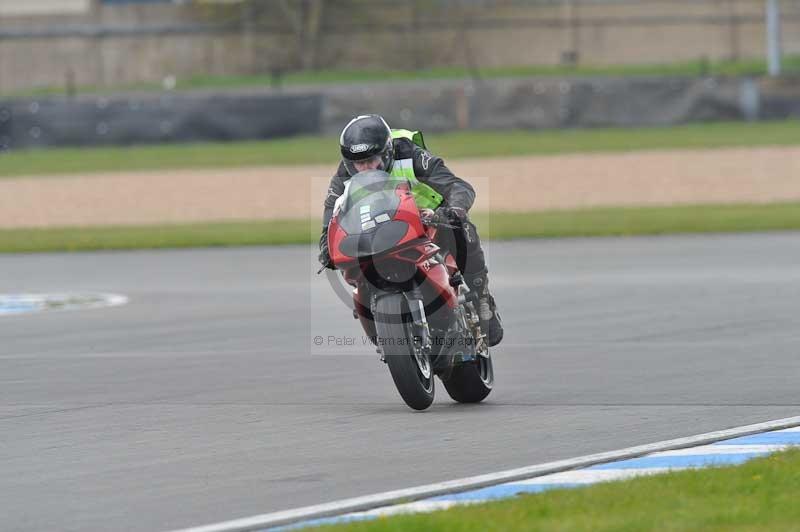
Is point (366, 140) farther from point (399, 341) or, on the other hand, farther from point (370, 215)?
point (399, 341)

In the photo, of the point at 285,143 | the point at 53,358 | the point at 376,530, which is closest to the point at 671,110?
the point at 285,143

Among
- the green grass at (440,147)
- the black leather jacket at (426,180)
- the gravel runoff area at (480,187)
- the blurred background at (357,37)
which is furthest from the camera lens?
the blurred background at (357,37)

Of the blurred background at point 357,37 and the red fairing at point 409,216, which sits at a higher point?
the red fairing at point 409,216

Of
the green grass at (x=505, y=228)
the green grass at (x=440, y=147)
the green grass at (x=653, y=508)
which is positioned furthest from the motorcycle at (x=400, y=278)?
the green grass at (x=440, y=147)

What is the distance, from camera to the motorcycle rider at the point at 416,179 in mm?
8953

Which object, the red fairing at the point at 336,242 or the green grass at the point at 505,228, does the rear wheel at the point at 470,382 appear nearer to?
the red fairing at the point at 336,242

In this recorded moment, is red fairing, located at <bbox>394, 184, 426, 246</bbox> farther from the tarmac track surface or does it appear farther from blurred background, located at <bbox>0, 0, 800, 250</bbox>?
blurred background, located at <bbox>0, 0, 800, 250</bbox>

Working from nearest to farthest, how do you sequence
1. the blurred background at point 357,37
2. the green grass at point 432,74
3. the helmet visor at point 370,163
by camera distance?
the helmet visor at point 370,163 → the green grass at point 432,74 → the blurred background at point 357,37

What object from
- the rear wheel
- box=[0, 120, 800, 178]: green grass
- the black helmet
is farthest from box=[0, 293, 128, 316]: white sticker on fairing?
box=[0, 120, 800, 178]: green grass

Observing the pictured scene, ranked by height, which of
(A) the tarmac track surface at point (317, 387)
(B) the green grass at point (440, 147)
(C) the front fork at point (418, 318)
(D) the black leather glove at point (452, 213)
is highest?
(D) the black leather glove at point (452, 213)

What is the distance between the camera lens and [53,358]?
40.7 ft

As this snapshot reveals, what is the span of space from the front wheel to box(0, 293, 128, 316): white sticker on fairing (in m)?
7.89

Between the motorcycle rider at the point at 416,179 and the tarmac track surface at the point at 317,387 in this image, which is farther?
the motorcycle rider at the point at 416,179

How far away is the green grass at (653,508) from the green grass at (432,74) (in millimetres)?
47200
